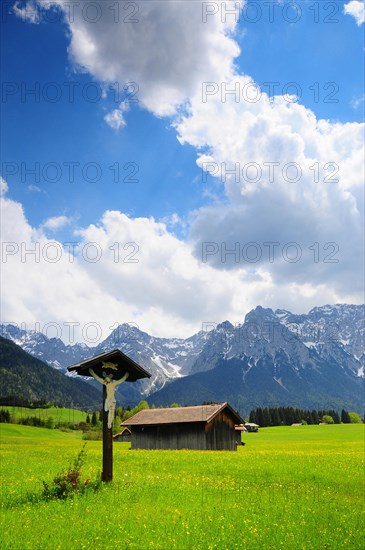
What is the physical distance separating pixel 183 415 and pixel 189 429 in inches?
97.0

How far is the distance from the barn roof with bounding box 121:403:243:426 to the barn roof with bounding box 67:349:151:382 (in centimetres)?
3657

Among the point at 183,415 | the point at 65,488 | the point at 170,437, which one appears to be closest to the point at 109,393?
the point at 65,488

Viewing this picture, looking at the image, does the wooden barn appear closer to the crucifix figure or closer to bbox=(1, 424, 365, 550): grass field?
bbox=(1, 424, 365, 550): grass field

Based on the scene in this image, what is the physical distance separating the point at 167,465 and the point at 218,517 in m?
18.4

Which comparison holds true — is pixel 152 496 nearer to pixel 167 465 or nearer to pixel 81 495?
pixel 81 495

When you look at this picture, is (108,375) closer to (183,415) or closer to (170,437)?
(183,415)

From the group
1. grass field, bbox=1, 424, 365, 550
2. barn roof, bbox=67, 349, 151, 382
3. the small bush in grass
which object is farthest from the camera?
barn roof, bbox=67, 349, 151, 382

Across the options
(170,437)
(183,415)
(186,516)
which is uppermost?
(186,516)

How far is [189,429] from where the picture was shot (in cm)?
5684

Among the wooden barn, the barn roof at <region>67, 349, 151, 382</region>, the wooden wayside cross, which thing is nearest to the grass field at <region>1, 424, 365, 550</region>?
the wooden wayside cross

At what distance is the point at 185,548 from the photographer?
36.1ft

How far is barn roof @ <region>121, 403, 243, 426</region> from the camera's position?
56.4 m

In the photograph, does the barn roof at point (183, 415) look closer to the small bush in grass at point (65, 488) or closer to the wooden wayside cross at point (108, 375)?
the wooden wayside cross at point (108, 375)

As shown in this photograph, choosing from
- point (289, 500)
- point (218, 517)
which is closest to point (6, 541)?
point (218, 517)
